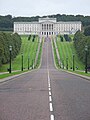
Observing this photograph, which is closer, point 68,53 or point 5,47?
point 5,47

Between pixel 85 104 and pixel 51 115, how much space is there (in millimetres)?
3478

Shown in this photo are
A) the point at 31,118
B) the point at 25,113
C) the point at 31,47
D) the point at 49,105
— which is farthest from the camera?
the point at 31,47

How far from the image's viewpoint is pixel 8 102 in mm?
16109

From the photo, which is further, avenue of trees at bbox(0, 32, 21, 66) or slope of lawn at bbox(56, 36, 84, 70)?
slope of lawn at bbox(56, 36, 84, 70)

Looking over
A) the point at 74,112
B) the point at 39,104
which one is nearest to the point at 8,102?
the point at 39,104

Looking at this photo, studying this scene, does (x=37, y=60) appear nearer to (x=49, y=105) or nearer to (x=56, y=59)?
(x=56, y=59)

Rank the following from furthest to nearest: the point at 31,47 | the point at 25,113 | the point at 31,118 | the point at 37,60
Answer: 1. the point at 31,47
2. the point at 37,60
3. the point at 25,113
4. the point at 31,118

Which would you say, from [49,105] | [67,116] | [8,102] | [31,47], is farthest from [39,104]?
[31,47]

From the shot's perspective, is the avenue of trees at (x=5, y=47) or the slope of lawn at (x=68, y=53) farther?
the slope of lawn at (x=68, y=53)

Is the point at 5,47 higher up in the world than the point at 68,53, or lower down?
higher up

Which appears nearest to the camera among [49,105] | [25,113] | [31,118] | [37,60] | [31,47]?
[31,118]

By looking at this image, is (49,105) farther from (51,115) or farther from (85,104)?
(51,115)

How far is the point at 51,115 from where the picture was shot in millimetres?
12367

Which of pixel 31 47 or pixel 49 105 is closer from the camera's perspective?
pixel 49 105
